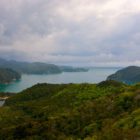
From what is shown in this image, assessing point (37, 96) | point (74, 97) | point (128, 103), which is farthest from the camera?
point (37, 96)

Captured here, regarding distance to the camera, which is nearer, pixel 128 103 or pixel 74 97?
pixel 128 103

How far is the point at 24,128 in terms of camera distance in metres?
65.4

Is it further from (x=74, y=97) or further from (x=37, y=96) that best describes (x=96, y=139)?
(x=37, y=96)

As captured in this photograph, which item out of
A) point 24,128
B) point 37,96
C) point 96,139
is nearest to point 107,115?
point 24,128

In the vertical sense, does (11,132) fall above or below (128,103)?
below

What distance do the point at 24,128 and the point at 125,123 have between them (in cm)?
2386

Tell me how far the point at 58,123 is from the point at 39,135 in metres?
5.68

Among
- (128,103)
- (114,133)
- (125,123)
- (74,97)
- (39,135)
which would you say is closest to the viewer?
(114,133)

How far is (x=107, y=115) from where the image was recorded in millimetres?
62938

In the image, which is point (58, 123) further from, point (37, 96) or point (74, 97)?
point (37, 96)

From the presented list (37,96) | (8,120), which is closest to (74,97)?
(8,120)

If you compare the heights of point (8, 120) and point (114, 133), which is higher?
point (114, 133)

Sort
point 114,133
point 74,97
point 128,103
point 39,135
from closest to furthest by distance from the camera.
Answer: point 114,133, point 39,135, point 128,103, point 74,97

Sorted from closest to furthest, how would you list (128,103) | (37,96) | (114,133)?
(114,133), (128,103), (37,96)
